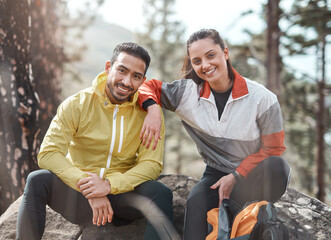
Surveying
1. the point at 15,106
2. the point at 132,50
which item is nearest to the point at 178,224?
the point at 132,50

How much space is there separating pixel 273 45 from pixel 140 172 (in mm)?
7007

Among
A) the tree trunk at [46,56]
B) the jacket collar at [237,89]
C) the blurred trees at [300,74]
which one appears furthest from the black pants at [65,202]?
the blurred trees at [300,74]

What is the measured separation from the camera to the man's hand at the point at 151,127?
8.05ft

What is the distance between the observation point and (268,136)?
8.14ft

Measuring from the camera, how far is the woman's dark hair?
8.51ft

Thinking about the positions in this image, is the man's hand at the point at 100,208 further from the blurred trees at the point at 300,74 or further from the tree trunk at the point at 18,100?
the blurred trees at the point at 300,74

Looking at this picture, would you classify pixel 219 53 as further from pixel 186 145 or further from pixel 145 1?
pixel 186 145

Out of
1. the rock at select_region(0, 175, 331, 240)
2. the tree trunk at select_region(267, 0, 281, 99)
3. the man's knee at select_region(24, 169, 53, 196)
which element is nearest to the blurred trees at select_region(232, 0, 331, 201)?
the tree trunk at select_region(267, 0, 281, 99)

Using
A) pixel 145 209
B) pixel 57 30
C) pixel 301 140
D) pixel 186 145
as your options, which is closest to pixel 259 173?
pixel 145 209

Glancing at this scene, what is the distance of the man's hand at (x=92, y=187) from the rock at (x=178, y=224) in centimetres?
55

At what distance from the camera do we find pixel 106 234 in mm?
2555

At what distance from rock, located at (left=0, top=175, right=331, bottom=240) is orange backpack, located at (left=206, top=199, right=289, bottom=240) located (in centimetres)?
71

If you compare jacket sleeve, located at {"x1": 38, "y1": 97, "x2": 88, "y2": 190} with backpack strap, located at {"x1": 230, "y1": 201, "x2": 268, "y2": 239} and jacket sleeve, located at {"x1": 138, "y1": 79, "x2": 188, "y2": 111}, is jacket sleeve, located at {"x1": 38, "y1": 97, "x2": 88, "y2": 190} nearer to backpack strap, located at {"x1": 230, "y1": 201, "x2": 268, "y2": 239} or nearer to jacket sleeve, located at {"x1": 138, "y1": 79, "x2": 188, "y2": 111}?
jacket sleeve, located at {"x1": 138, "y1": 79, "x2": 188, "y2": 111}

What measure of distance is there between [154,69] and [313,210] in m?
16.6
